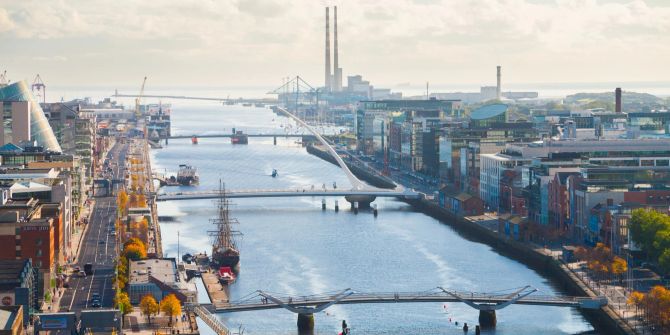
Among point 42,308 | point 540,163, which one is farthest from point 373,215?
point 42,308

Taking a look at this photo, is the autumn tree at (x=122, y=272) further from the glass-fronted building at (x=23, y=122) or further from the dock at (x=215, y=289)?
the glass-fronted building at (x=23, y=122)

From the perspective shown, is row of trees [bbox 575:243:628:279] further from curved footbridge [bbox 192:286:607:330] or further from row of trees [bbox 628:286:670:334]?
row of trees [bbox 628:286:670:334]

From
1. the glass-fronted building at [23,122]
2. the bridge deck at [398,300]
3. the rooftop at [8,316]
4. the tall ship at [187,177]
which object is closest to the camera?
the rooftop at [8,316]

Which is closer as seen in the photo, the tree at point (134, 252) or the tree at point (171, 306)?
the tree at point (171, 306)

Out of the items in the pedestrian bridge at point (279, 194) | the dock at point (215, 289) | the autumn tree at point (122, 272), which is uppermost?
the pedestrian bridge at point (279, 194)

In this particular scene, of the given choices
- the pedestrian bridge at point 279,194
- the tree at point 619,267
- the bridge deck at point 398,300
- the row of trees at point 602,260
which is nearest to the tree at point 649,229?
the row of trees at point 602,260

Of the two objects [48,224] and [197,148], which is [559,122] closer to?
[197,148]
